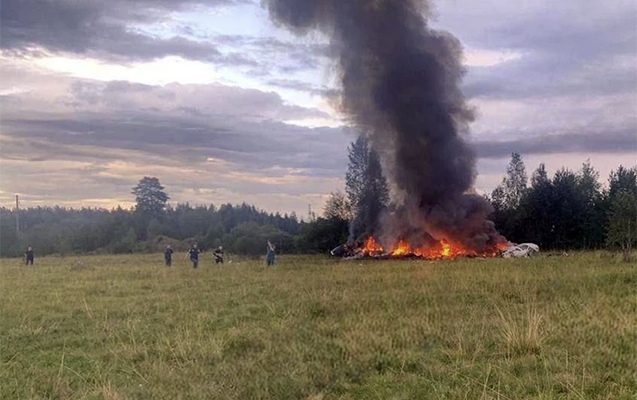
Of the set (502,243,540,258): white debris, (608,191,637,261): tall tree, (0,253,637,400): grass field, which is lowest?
(0,253,637,400): grass field

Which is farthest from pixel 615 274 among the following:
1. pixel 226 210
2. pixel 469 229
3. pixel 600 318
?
pixel 226 210

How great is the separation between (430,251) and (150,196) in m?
89.5

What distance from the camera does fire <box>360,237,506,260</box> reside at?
143ft

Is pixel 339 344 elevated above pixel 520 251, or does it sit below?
below

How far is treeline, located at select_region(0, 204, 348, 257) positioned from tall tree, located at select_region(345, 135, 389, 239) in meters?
3.29

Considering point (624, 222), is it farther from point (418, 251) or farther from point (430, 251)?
point (418, 251)

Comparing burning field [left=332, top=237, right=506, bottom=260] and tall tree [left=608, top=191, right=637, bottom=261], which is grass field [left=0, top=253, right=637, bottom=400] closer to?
tall tree [left=608, top=191, right=637, bottom=261]

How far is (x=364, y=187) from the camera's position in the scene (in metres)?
64.9

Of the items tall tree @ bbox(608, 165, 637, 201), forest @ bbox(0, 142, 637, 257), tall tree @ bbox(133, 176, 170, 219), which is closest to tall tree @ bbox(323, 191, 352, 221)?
forest @ bbox(0, 142, 637, 257)

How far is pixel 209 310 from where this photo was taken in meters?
14.6

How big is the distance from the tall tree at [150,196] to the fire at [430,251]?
269ft

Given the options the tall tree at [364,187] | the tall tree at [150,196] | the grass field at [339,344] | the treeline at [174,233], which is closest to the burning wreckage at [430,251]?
the tall tree at [364,187]

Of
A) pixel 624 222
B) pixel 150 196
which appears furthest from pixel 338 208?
pixel 150 196

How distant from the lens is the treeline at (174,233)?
204 ft
